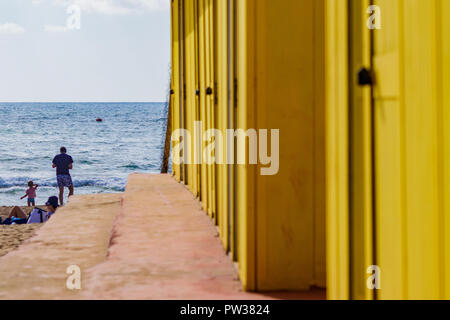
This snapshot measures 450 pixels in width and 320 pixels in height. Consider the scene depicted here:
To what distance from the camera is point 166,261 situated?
209 inches

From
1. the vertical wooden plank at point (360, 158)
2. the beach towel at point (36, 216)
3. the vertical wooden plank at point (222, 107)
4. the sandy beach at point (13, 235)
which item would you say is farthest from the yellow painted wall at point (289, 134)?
the beach towel at point (36, 216)

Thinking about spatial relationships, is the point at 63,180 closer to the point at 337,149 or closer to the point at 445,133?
the point at 337,149

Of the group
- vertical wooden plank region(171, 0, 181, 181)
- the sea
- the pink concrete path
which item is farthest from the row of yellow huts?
the sea

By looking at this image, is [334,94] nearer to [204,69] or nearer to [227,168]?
[227,168]

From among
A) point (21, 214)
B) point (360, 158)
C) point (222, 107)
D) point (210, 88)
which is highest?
point (210, 88)

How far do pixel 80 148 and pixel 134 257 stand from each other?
48029 mm

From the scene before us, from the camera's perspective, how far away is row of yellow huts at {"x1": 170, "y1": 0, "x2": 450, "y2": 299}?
1.93m

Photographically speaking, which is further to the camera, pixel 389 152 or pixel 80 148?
pixel 80 148

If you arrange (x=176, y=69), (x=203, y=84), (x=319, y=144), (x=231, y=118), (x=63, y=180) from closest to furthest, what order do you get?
(x=319, y=144), (x=231, y=118), (x=203, y=84), (x=176, y=69), (x=63, y=180)

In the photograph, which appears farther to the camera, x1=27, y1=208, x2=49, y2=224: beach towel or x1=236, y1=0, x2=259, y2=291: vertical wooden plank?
x1=27, y1=208, x2=49, y2=224: beach towel

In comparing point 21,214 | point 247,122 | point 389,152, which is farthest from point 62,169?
point 389,152

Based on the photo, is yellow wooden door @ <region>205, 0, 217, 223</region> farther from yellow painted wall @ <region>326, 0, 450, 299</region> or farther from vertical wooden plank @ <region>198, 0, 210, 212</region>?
yellow painted wall @ <region>326, 0, 450, 299</region>

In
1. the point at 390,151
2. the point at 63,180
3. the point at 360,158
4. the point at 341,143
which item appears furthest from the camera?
the point at 63,180

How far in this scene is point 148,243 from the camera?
19.6ft
